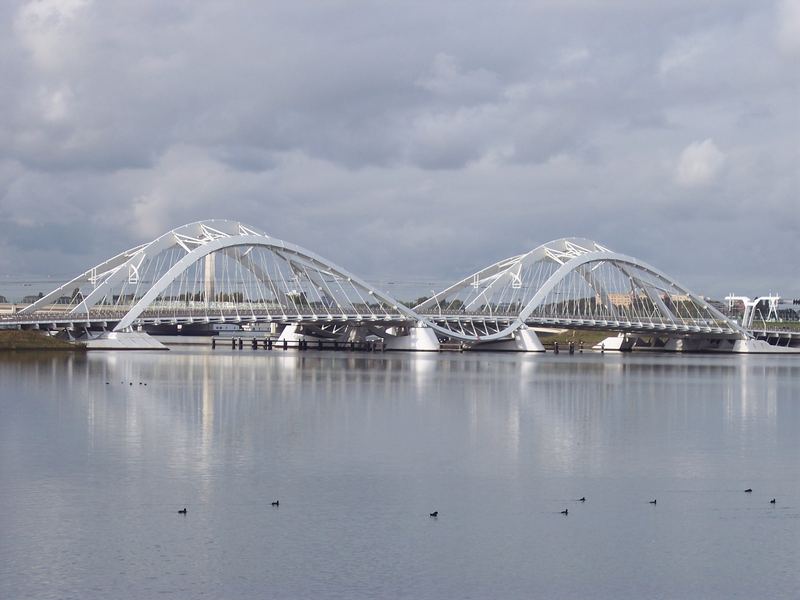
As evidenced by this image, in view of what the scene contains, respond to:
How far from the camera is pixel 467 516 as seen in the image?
66.7ft

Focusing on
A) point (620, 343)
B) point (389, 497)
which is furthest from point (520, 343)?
point (389, 497)

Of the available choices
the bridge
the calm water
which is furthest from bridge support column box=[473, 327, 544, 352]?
the calm water

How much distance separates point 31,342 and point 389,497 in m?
62.1

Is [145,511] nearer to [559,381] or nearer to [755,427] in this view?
[755,427]

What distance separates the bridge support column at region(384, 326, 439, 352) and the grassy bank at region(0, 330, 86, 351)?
29.3 meters

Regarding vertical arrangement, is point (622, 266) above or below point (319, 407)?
above

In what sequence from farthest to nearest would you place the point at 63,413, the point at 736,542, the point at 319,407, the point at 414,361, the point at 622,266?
the point at 622,266
the point at 414,361
the point at 319,407
the point at 63,413
the point at 736,542

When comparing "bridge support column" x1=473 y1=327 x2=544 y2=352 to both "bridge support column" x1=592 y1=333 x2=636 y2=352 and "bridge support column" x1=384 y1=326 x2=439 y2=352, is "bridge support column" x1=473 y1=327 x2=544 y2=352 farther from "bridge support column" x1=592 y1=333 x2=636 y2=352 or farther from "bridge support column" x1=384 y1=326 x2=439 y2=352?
"bridge support column" x1=592 y1=333 x2=636 y2=352

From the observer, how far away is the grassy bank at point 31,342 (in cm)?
7800

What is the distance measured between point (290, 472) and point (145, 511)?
4813 mm

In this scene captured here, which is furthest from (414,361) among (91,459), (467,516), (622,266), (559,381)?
(467,516)

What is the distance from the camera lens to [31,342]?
262 ft

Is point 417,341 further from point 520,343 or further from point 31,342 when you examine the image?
point 31,342

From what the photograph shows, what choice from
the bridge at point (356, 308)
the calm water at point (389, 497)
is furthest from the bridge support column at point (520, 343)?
the calm water at point (389, 497)
